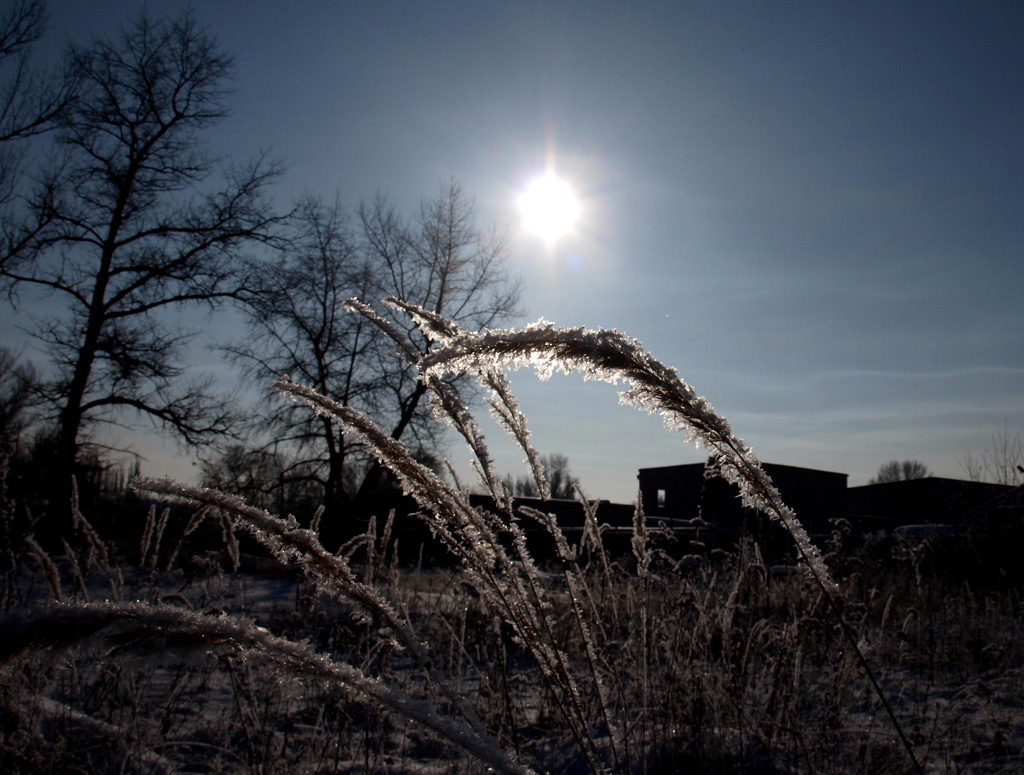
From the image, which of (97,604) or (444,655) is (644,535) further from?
(444,655)

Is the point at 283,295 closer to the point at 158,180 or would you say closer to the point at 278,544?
the point at 158,180

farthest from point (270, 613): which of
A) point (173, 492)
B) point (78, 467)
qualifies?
point (78, 467)

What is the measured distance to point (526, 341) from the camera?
0.77 m

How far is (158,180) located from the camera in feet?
44.5

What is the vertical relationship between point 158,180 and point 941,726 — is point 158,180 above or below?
above

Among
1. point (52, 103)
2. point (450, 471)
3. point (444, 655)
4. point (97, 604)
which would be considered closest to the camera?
point (97, 604)

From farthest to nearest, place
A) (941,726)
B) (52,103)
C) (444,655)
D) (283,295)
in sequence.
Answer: (283,295), (52,103), (444,655), (941,726)

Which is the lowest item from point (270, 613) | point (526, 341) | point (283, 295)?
point (270, 613)

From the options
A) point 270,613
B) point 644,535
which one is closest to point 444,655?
point 270,613

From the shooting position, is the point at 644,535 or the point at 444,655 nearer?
the point at 644,535

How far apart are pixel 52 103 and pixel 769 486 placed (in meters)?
15.3

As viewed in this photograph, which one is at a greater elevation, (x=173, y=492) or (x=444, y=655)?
(x=173, y=492)

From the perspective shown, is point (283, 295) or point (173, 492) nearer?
point (173, 492)

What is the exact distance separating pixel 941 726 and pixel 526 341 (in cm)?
322
